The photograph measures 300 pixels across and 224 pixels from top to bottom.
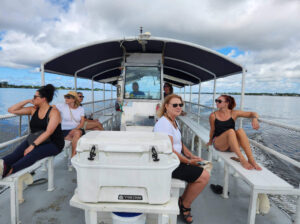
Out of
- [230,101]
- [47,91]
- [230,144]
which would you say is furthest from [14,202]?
[230,101]

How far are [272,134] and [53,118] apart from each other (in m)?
15.7

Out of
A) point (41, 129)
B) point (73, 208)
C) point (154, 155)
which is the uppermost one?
point (154, 155)

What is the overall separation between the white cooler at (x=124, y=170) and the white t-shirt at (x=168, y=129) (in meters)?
0.78

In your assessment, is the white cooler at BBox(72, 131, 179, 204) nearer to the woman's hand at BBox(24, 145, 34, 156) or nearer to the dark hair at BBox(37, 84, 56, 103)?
the woman's hand at BBox(24, 145, 34, 156)

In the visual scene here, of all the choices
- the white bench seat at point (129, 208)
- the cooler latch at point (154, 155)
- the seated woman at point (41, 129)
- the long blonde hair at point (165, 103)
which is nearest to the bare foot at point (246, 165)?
the long blonde hair at point (165, 103)

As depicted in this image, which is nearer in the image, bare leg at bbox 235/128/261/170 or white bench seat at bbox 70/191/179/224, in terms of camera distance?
white bench seat at bbox 70/191/179/224

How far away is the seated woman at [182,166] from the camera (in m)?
2.22

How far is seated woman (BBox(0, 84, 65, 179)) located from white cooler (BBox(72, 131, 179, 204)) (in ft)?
5.07

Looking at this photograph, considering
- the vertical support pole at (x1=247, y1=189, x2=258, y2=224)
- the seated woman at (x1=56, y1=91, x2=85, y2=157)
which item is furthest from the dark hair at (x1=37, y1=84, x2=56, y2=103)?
the vertical support pole at (x1=247, y1=189, x2=258, y2=224)

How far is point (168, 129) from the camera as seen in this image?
230cm

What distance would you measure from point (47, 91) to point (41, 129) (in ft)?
1.88

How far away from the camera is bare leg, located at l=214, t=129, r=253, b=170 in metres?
2.63

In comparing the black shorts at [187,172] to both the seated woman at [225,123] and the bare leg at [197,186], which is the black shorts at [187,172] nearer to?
the bare leg at [197,186]

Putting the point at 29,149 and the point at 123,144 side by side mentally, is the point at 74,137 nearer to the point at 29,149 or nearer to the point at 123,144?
the point at 29,149
